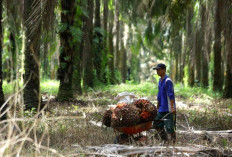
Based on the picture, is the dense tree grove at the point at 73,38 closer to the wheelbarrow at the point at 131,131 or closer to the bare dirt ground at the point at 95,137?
the bare dirt ground at the point at 95,137

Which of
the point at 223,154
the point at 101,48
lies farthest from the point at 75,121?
the point at 101,48

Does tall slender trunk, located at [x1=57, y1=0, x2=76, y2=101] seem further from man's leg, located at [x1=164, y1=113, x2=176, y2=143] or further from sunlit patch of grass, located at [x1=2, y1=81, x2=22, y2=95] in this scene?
man's leg, located at [x1=164, y1=113, x2=176, y2=143]

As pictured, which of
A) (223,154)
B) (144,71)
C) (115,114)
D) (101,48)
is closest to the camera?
(223,154)

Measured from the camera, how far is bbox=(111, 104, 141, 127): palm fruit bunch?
5.32 meters

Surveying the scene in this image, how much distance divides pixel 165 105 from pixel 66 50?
607 centimetres

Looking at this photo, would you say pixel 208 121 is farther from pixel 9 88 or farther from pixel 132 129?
pixel 9 88

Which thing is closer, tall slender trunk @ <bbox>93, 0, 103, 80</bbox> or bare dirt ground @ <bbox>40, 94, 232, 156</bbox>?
bare dirt ground @ <bbox>40, 94, 232, 156</bbox>

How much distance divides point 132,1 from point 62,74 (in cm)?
633

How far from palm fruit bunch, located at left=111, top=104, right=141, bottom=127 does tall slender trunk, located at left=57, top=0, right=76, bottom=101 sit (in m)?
6.37

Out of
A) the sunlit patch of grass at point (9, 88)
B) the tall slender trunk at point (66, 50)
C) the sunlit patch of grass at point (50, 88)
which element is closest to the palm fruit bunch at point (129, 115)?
the sunlit patch of grass at point (9, 88)

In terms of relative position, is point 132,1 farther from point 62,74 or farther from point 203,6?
point 62,74

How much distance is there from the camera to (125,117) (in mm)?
5301

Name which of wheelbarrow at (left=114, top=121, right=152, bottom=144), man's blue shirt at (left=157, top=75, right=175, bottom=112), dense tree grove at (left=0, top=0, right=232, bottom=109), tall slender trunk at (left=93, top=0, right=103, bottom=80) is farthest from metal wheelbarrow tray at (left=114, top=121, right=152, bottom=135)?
tall slender trunk at (left=93, top=0, right=103, bottom=80)

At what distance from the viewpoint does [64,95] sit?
11.6 metres
